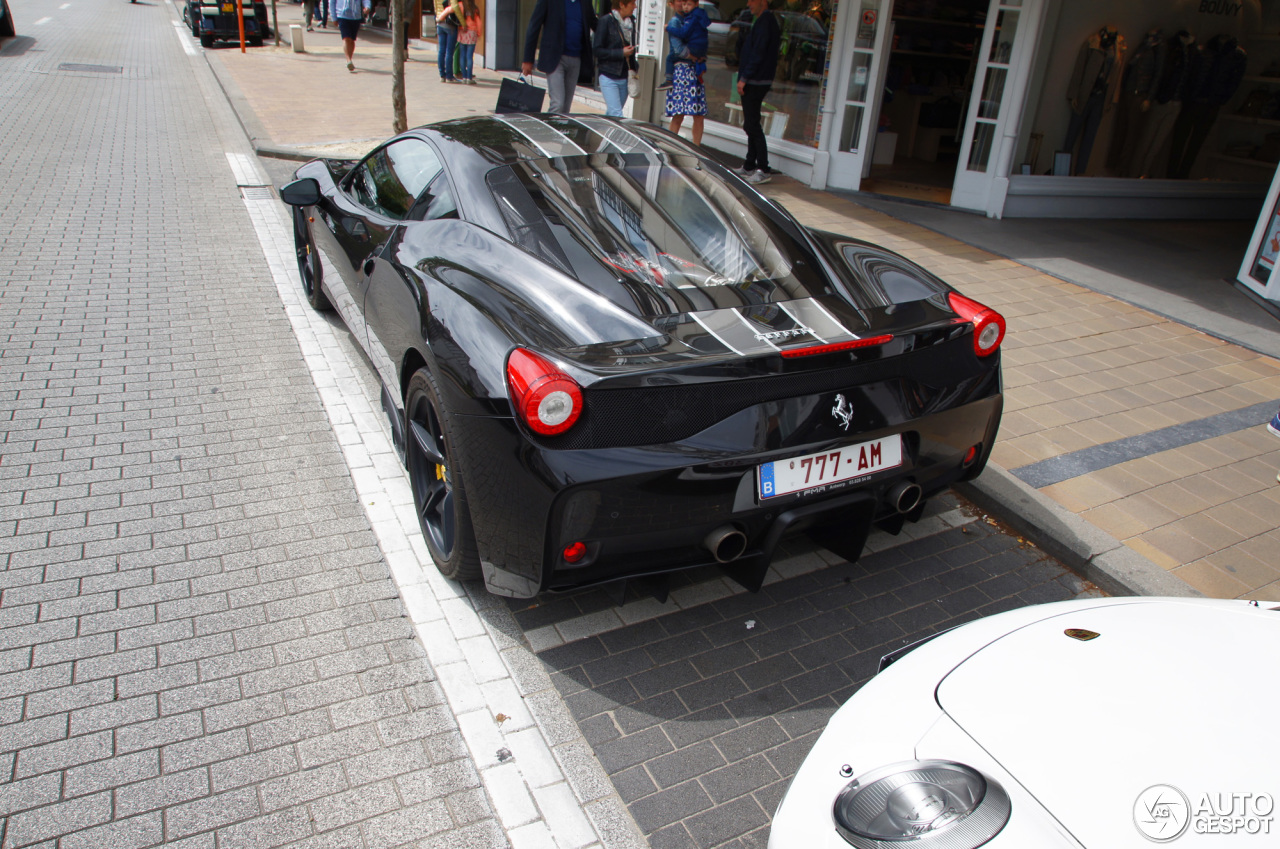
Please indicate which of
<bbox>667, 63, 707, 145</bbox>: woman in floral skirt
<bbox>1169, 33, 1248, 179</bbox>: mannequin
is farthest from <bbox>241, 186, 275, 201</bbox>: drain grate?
<bbox>1169, 33, 1248, 179</bbox>: mannequin

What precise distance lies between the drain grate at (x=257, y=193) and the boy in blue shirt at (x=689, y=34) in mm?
4658

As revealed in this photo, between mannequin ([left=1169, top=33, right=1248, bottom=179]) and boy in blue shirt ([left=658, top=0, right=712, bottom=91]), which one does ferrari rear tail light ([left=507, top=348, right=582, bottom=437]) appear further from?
mannequin ([left=1169, top=33, right=1248, bottom=179])

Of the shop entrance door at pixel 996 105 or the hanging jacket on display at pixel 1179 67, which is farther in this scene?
the hanging jacket on display at pixel 1179 67

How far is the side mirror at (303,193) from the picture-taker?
14.2 feet

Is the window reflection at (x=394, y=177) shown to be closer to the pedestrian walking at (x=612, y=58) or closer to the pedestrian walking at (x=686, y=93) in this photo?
the pedestrian walking at (x=612, y=58)

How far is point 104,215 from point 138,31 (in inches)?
857

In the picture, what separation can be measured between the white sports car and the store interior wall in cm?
888

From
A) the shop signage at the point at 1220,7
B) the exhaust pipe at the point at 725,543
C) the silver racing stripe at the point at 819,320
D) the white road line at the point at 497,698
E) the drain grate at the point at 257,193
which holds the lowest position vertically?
the white road line at the point at 497,698

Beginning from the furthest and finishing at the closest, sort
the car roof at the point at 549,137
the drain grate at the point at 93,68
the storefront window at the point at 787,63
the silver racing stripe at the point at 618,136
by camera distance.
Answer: the drain grate at the point at 93,68, the storefront window at the point at 787,63, the silver racing stripe at the point at 618,136, the car roof at the point at 549,137

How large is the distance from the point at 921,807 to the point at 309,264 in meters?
4.97

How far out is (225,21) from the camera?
20.8 meters

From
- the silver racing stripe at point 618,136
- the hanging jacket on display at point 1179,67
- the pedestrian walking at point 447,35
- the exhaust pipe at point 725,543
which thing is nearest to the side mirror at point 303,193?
the silver racing stripe at point 618,136

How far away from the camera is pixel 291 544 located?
324 centimetres

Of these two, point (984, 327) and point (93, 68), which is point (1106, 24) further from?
point (93, 68)
